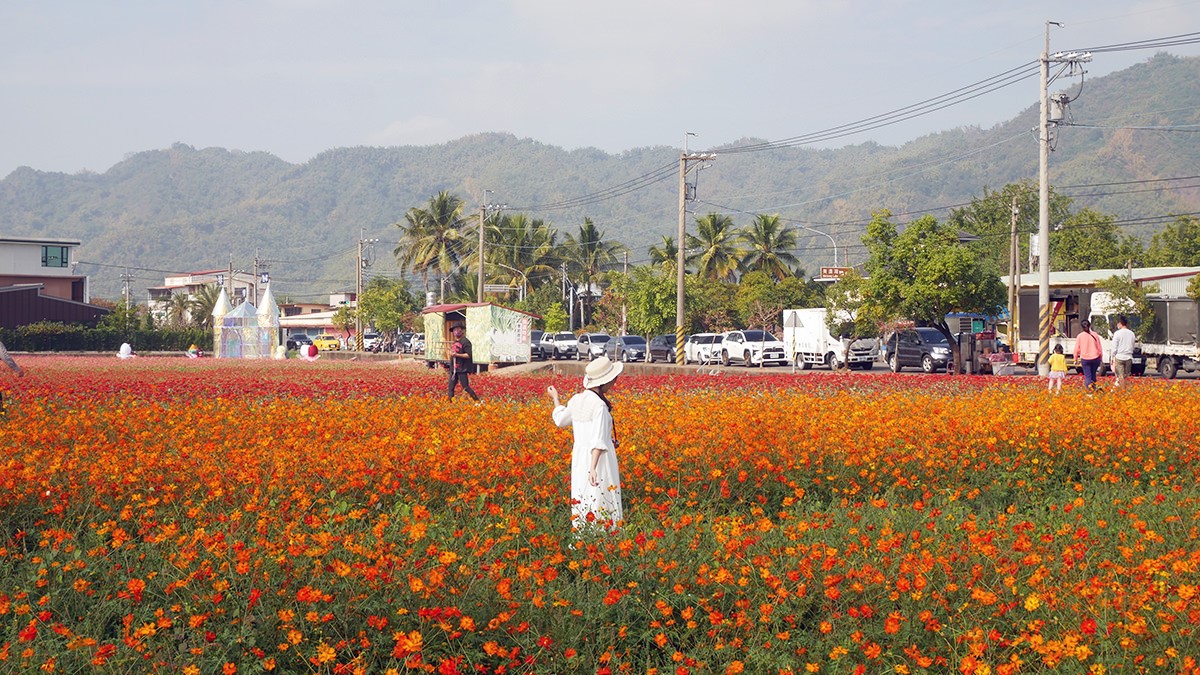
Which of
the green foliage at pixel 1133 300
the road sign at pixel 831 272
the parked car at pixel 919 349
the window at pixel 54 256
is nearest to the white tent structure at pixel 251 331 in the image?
the road sign at pixel 831 272

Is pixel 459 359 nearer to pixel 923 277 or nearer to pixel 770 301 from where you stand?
pixel 923 277

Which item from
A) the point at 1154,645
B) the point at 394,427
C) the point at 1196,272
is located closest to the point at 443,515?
the point at 394,427

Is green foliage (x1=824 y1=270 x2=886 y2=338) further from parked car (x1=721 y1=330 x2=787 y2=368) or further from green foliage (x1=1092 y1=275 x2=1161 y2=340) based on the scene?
green foliage (x1=1092 y1=275 x2=1161 y2=340)

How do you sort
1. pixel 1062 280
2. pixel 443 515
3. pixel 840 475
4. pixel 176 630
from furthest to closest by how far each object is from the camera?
pixel 1062 280 → pixel 840 475 → pixel 443 515 → pixel 176 630

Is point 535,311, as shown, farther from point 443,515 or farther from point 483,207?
point 443,515

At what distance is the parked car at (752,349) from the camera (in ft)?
151

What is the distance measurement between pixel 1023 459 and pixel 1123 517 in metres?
2.46

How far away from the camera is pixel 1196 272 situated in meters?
35.7

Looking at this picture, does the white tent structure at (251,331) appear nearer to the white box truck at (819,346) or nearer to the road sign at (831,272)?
the white box truck at (819,346)

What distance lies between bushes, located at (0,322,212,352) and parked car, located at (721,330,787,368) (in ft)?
111

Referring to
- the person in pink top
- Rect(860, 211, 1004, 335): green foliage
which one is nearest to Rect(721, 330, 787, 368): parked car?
Rect(860, 211, 1004, 335): green foliage

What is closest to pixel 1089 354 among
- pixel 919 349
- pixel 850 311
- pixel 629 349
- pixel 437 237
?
pixel 919 349

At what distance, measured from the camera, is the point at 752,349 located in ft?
153

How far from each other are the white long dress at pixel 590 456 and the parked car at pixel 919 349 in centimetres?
3148
